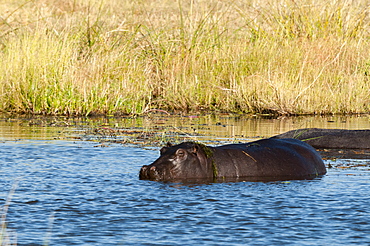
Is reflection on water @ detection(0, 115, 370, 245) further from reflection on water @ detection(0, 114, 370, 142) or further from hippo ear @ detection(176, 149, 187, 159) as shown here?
reflection on water @ detection(0, 114, 370, 142)

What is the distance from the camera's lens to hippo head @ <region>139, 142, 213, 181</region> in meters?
6.46

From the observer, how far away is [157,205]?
5.39m

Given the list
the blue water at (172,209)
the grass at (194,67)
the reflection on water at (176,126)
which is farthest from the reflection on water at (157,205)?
the grass at (194,67)

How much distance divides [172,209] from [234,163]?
5.33 feet

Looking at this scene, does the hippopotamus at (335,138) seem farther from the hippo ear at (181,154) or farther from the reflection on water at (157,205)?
the hippo ear at (181,154)

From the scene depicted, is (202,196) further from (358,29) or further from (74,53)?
(358,29)

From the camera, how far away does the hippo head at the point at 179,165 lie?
6457 millimetres

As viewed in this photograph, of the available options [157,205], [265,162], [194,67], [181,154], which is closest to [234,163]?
[265,162]

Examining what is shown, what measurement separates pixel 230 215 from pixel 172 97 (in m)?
9.96

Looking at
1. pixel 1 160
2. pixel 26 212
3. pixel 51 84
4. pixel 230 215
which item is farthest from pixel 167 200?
pixel 51 84

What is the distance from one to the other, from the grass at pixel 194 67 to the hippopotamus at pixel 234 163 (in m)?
6.48

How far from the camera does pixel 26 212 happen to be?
511 centimetres

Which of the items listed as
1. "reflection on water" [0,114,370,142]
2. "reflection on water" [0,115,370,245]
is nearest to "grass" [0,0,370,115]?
"reflection on water" [0,114,370,142]

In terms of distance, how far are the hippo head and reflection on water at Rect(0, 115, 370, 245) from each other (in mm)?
170
